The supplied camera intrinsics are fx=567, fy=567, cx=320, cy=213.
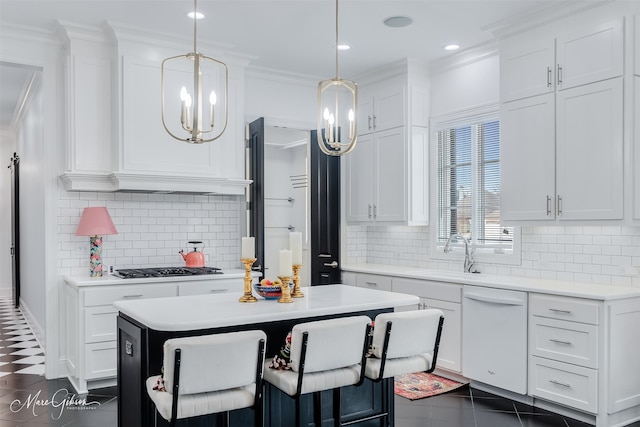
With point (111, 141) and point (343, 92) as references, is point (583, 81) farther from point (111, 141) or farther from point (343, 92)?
point (111, 141)

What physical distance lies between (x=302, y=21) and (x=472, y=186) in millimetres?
2205

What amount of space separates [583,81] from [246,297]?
2.81 meters

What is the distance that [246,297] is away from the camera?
3262 mm

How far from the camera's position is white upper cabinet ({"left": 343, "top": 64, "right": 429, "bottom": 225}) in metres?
5.65

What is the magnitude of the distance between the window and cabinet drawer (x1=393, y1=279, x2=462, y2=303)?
654 millimetres

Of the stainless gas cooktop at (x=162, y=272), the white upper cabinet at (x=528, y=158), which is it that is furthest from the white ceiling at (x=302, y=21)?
the stainless gas cooktop at (x=162, y=272)

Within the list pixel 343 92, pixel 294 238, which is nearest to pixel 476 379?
pixel 294 238

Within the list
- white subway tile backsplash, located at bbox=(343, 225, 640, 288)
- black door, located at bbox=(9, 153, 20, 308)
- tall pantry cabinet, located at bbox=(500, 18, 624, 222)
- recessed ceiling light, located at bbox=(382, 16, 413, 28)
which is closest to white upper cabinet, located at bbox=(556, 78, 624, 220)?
tall pantry cabinet, located at bbox=(500, 18, 624, 222)

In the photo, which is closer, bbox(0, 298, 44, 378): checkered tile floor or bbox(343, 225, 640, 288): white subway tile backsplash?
bbox(343, 225, 640, 288): white subway tile backsplash

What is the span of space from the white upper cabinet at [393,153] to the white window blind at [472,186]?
0.20m

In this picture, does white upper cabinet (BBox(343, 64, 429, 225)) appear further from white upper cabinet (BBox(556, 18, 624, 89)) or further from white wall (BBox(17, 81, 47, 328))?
white wall (BBox(17, 81, 47, 328))

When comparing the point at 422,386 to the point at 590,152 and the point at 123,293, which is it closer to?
the point at 590,152

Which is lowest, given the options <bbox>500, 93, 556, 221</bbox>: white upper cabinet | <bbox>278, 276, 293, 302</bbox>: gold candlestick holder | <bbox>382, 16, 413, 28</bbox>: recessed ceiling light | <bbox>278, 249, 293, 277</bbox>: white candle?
<bbox>278, 276, 293, 302</bbox>: gold candlestick holder

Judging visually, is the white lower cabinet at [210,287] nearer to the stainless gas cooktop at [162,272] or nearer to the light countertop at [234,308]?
the stainless gas cooktop at [162,272]
